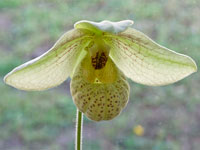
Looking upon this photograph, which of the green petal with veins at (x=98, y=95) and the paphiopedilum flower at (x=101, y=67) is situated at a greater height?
the paphiopedilum flower at (x=101, y=67)

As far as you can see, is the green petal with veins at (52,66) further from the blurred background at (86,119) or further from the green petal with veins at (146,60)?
the blurred background at (86,119)

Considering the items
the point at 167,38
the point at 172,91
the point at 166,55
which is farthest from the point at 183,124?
the point at 166,55

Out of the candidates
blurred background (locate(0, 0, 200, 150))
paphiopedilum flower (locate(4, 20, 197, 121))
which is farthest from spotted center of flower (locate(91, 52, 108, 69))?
blurred background (locate(0, 0, 200, 150))

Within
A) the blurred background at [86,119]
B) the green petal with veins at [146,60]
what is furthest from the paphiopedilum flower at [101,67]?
the blurred background at [86,119]

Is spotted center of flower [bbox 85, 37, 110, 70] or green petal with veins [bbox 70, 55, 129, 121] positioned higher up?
spotted center of flower [bbox 85, 37, 110, 70]

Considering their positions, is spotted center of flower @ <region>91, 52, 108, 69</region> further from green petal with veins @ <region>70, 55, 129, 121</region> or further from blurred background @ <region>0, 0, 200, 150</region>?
blurred background @ <region>0, 0, 200, 150</region>

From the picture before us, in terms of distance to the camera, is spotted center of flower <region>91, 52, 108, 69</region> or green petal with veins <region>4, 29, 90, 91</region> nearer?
green petal with veins <region>4, 29, 90, 91</region>

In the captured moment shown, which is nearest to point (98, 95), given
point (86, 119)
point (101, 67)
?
point (101, 67)

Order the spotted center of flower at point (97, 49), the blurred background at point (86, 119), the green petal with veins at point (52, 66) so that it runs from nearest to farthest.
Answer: the green petal with veins at point (52, 66) → the spotted center of flower at point (97, 49) → the blurred background at point (86, 119)

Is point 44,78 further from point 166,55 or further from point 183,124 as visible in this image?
point 183,124
